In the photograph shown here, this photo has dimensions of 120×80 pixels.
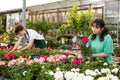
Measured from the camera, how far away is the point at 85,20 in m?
17.4

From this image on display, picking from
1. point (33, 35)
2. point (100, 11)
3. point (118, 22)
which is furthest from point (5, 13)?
point (33, 35)

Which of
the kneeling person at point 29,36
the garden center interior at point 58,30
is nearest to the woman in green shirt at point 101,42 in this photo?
the garden center interior at point 58,30

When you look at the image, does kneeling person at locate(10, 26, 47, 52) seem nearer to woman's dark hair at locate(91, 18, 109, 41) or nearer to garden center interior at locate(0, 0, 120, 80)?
garden center interior at locate(0, 0, 120, 80)

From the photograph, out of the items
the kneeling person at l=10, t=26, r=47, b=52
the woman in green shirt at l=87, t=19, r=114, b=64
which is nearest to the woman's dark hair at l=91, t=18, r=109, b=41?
the woman in green shirt at l=87, t=19, r=114, b=64

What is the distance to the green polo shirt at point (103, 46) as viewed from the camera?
14.5 ft

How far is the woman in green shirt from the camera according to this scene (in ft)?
14.4

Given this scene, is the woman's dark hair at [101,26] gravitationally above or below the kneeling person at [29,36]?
above

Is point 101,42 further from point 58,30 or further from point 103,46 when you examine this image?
point 58,30

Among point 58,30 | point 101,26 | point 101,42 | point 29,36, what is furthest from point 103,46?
point 58,30

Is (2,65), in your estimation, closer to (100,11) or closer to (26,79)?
(26,79)

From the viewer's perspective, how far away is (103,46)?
14.7 feet

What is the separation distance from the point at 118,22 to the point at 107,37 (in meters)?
12.7

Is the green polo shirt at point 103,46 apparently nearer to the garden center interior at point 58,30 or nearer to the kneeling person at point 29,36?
the garden center interior at point 58,30

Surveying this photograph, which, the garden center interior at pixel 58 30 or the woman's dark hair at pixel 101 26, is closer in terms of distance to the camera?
the garden center interior at pixel 58 30
